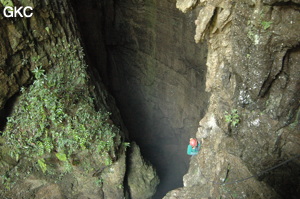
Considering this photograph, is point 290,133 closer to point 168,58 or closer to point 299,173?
point 299,173

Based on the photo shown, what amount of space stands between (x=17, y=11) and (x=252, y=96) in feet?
20.0

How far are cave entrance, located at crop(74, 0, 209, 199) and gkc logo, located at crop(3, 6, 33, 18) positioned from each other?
3324mm

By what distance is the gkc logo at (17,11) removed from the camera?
555cm

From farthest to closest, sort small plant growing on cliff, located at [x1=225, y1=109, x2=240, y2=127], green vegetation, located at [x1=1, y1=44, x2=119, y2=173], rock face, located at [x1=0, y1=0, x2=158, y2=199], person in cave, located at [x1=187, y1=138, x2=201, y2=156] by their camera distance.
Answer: person in cave, located at [x1=187, y1=138, x2=201, y2=156] < green vegetation, located at [x1=1, y1=44, x2=119, y2=173] < rock face, located at [x1=0, y1=0, x2=158, y2=199] < small plant growing on cliff, located at [x1=225, y1=109, x2=240, y2=127]

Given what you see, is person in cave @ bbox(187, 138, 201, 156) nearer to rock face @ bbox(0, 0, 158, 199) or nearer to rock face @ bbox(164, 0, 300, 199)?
rock face @ bbox(164, 0, 300, 199)

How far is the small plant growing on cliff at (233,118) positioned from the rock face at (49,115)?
3.35 m

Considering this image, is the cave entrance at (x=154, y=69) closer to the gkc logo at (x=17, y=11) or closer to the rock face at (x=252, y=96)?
the gkc logo at (x=17, y=11)

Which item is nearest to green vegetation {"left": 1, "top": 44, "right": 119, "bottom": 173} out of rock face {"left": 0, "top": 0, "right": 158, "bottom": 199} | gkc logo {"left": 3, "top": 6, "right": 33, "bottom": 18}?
rock face {"left": 0, "top": 0, "right": 158, "bottom": 199}

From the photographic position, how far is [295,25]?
406 centimetres

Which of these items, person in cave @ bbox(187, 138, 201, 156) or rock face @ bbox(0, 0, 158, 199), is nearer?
rock face @ bbox(0, 0, 158, 199)

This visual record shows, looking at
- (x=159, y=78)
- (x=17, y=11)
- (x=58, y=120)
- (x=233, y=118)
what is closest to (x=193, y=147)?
(x=233, y=118)

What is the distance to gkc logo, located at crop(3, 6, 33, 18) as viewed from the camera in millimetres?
5553

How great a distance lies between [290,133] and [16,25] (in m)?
6.91

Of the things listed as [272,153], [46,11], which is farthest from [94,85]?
[272,153]
